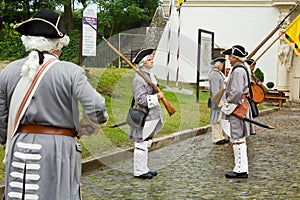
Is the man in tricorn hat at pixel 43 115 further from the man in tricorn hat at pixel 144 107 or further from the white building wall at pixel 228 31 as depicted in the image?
the white building wall at pixel 228 31

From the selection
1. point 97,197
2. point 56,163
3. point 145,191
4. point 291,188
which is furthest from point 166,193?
point 56,163

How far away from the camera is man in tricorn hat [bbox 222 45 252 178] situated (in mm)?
7363

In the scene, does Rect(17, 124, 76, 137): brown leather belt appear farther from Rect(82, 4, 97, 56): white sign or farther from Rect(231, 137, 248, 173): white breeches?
Rect(82, 4, 97, 56): white sign

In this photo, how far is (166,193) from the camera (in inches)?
261

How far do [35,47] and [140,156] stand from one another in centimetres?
384

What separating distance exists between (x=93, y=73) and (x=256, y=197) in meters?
10.8

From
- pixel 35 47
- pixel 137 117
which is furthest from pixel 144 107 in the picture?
pixel 35 47

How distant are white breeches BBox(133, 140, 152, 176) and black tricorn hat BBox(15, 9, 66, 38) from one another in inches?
146

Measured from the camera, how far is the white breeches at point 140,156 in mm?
7305

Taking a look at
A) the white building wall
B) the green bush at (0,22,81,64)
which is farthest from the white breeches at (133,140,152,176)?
the green bush at (0,22,81,64)

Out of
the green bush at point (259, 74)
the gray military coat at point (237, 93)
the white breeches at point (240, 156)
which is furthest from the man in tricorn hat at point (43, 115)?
the green bush at point (259, 74)

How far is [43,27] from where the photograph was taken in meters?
3.73

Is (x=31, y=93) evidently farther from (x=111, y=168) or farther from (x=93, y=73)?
(x=93, y=73)

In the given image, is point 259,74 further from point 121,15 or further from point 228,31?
point 121,15
